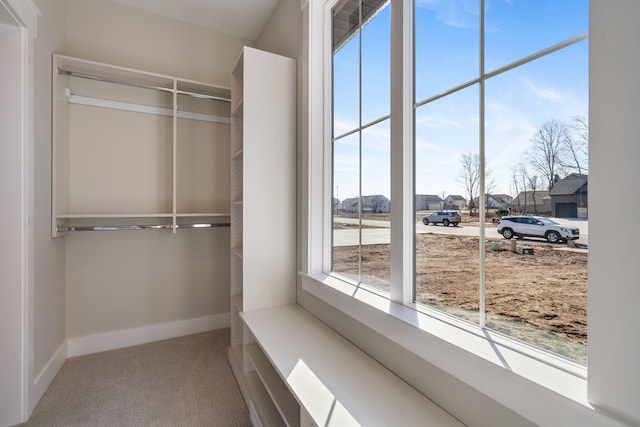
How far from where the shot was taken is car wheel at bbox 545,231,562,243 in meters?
0.82

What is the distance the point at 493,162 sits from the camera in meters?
0.96

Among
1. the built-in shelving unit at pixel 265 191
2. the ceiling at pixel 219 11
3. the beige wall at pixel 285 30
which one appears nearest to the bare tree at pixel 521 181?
the built-in shelving unit at pixel 265 191

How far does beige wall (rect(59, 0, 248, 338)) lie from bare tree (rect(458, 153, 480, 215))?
2.31 metres

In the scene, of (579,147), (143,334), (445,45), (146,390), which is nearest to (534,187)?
(579,147)

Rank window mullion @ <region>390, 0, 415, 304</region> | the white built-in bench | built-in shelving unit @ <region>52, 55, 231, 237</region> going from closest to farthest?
1. the white built-in bench
2. window mullion @ <region>390, 0, 415, 304</region>
3. built-in shelving unit @ <region>52, 55, 231, 237</region>

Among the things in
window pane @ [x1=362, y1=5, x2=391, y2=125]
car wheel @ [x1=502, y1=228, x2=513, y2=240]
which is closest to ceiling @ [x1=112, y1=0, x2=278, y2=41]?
window pane @ [x1=362, y1=5, x2=391, y2=125]

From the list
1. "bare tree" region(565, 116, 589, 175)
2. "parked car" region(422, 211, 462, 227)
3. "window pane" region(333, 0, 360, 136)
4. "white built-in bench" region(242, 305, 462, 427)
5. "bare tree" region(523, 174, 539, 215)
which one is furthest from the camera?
"window pane" region(333, 0, 360, 136)

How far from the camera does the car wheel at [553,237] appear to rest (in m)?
0.82

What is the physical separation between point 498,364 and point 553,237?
38 centimetres

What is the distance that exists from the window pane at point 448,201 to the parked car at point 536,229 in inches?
4.1

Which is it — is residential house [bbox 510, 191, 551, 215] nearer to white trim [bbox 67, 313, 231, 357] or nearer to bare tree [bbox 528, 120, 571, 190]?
bare tree [bbox 528, 120, 571, 190]

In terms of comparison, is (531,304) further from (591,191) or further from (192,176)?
(192,176)

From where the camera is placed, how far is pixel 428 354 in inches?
40.6

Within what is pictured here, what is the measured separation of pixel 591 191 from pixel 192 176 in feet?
9.01
